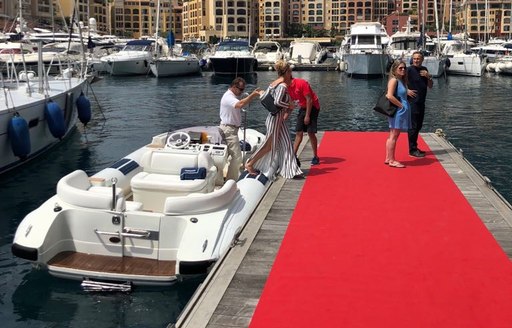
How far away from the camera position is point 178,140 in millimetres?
9430

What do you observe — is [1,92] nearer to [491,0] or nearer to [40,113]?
[40,113]

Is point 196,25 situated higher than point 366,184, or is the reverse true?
point 196,25

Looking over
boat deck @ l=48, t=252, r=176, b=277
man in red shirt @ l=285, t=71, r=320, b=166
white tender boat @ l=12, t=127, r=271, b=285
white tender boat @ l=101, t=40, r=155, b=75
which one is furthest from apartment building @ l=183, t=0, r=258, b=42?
boat deck @ l=48, t=252, r=176, b=277

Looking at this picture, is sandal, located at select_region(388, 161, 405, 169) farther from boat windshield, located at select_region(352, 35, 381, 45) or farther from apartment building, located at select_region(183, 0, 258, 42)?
apartment building, located at select_region(183, 0, 258, 42)

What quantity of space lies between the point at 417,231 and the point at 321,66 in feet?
189

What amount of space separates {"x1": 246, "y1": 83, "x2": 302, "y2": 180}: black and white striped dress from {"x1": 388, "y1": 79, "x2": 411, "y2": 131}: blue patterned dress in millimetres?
1610

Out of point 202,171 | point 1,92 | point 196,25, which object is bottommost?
point 202,171

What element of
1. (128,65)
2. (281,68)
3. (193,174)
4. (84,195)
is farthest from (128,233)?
(128,65)

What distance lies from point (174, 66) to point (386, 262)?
47191 mm

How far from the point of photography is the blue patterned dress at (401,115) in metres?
9.13

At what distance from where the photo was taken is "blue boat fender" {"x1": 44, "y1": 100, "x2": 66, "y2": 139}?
15.2m

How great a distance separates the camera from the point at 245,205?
24.6 feet

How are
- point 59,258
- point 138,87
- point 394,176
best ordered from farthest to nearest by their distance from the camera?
point 138,87, point 394,176, point 59,258

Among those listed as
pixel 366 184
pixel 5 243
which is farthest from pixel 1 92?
pixel 366 184
